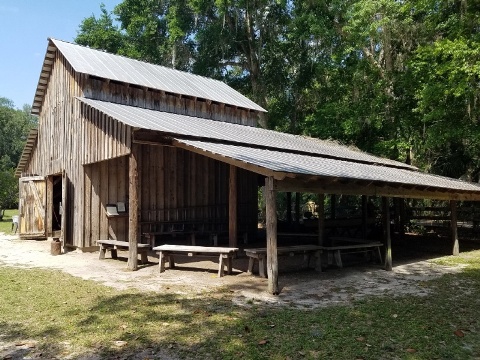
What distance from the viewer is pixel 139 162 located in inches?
500

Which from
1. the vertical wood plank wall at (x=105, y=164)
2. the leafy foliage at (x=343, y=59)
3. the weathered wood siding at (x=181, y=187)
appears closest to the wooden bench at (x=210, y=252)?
the vertical wood plank wall at (x=105, y=164)

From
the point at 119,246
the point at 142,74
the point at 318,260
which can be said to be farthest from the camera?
the point at 142,74

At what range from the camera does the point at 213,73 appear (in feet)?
99.9

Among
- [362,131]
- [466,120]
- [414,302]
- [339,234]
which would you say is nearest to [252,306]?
[414,302]

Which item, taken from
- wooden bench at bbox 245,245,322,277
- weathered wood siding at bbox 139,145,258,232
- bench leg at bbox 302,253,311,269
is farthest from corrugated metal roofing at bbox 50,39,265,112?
bench leg at bbox 302,253,311,269

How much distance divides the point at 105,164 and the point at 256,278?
692cm

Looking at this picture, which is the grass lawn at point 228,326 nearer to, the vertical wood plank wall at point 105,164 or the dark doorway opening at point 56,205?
the vertical wood plank wall at point 105,164

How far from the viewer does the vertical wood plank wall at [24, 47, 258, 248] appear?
12.5 metres

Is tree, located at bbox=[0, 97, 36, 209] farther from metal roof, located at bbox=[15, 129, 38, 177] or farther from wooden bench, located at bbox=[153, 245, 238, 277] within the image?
wooden bench, located at bbox=[153, 245, 238, 277]

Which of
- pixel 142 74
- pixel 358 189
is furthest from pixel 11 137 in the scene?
pixel 358 189

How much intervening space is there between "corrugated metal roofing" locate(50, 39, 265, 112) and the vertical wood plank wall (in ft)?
1.10

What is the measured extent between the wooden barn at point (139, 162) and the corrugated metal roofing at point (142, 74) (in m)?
0.08

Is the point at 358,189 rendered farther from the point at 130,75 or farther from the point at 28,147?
the point at 28,147

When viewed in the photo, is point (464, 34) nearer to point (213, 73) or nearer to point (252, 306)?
point (252, 306)
